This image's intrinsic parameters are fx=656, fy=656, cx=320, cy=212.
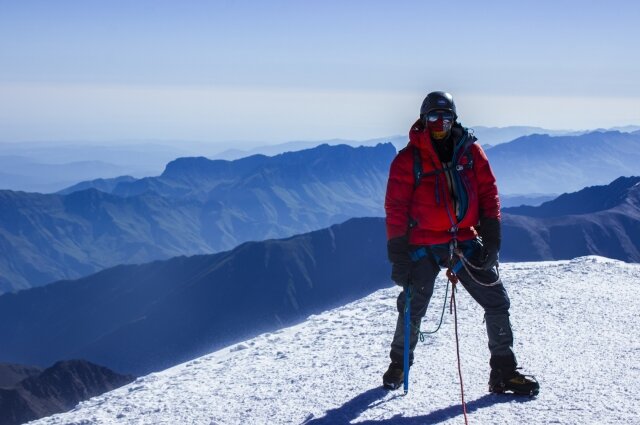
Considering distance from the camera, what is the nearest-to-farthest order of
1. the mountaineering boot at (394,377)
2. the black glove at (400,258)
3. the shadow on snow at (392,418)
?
the shadow on snow at (392,418), the black glove at (400,258), the mountaineering boot at (394,377)

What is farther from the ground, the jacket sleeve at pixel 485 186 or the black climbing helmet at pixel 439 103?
the black climbing helmet at pixel 439 103

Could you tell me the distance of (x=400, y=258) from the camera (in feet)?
25.5

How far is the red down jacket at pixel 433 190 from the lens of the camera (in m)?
7.70

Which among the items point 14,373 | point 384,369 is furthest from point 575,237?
point 384,369

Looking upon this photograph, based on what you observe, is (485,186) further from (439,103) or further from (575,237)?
(575,237)

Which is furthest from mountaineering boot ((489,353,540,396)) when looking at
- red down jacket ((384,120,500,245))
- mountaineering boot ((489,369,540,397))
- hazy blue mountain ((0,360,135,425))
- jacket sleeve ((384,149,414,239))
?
hazy blue mountain ((0,360,135,425))

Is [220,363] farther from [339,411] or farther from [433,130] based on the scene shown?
[433,130]

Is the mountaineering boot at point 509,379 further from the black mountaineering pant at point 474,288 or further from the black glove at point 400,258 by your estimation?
the black glove at point 400,258

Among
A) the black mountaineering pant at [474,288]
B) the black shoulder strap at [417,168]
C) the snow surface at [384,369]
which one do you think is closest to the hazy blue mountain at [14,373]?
the snow surface at [384,369]

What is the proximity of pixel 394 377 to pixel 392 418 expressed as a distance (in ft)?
3.09

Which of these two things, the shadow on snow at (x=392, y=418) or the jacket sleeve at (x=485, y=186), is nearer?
the shadow on snow at (x=392, y=418)

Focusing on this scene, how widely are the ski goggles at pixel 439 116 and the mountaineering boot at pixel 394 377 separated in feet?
10.3

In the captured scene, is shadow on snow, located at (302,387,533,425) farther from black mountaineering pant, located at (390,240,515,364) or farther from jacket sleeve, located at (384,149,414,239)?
jacket sleeve, located at (384,149,414,239)

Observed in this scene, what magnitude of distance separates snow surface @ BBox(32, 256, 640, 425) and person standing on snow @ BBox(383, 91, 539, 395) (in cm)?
76
